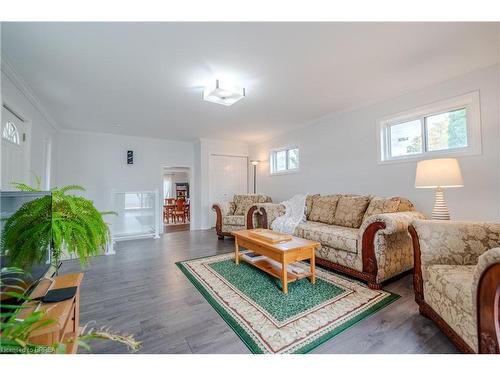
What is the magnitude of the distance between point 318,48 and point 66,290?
103 inches

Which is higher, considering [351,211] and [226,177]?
[226,177]

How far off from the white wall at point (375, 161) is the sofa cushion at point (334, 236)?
42.4 inches

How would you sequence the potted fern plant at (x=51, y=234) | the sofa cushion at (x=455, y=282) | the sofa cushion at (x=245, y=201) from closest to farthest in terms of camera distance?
the potted fern plant at (x=51, y=234) → the sofa cushion at (x=455, y=282) → the sofa cushion at (x=245, y=201)

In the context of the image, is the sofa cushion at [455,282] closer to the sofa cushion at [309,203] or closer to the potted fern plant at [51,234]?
the potted fern plant at [51,234]

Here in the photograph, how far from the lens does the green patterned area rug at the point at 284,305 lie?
1468mm

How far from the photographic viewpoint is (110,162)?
16.4ft

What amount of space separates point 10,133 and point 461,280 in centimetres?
455

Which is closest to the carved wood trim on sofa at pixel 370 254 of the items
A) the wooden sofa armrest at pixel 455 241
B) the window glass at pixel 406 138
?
the wooden sofa armrest at pixel 455 241

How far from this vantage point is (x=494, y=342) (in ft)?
3.55

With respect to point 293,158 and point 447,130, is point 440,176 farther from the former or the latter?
point 293,158

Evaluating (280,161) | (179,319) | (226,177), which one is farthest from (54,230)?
(226,177)

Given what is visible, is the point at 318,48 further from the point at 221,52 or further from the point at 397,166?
the point at 397,166
